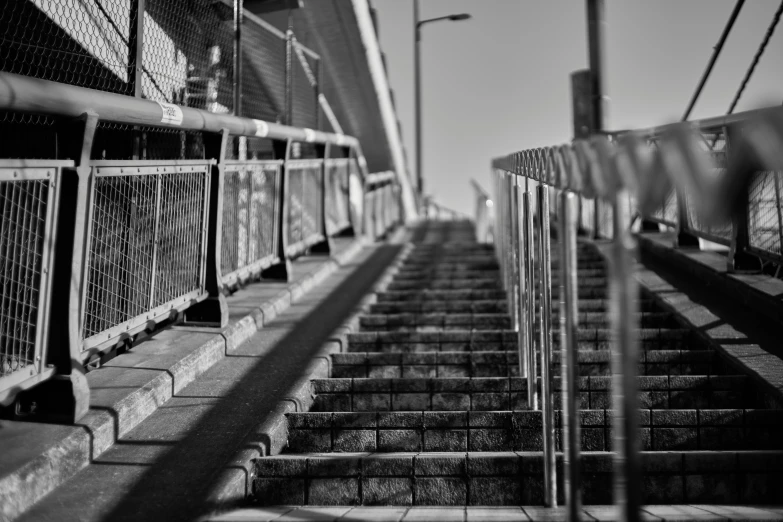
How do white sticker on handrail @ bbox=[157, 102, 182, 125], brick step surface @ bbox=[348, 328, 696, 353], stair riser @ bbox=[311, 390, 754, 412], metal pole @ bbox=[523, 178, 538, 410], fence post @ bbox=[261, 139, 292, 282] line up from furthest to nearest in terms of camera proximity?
fence post @ bbox=[261, 139, 292, 282]
brick step surface @ bbox=[348, 328, 696, 353]
white sticker on handrail @ bbox=[157, 102, 182, 125]
stair riser @ bbox=[311, 390, 754, 412]
metal pole @ bbox=[523, 178, 538, 410]

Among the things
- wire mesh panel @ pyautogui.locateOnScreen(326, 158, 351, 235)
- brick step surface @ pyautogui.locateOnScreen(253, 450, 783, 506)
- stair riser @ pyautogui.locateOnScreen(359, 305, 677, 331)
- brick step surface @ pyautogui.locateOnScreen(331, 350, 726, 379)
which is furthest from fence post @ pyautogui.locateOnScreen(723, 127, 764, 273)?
wire mesh panel @ pyautogui.locateOnScreen(326, 158, 351, 235)

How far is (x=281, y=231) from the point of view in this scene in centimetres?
693

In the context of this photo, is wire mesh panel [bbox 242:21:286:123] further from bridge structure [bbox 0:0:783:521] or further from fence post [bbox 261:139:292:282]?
fence post [bbox 261:139:292:282]

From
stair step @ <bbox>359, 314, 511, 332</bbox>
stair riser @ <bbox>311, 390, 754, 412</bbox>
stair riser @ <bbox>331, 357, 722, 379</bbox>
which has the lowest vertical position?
stair riser @ <bbox>311, 390, 754, 412</bbox>

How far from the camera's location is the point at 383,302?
654cm

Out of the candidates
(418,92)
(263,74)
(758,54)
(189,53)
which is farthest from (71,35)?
(418,92)

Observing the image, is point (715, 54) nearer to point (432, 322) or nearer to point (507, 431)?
point (432, 322)

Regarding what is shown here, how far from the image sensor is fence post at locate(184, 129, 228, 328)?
5105 mm

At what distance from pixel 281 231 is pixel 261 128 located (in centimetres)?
115

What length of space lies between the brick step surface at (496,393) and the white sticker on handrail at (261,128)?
249 cm

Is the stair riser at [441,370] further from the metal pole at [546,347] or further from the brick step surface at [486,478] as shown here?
the brick step surface at [486,478]

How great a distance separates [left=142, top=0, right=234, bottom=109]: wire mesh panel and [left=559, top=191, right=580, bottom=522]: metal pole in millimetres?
3794

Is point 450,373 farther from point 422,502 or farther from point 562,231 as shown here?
point 562,231

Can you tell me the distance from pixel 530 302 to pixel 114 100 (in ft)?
7.45
